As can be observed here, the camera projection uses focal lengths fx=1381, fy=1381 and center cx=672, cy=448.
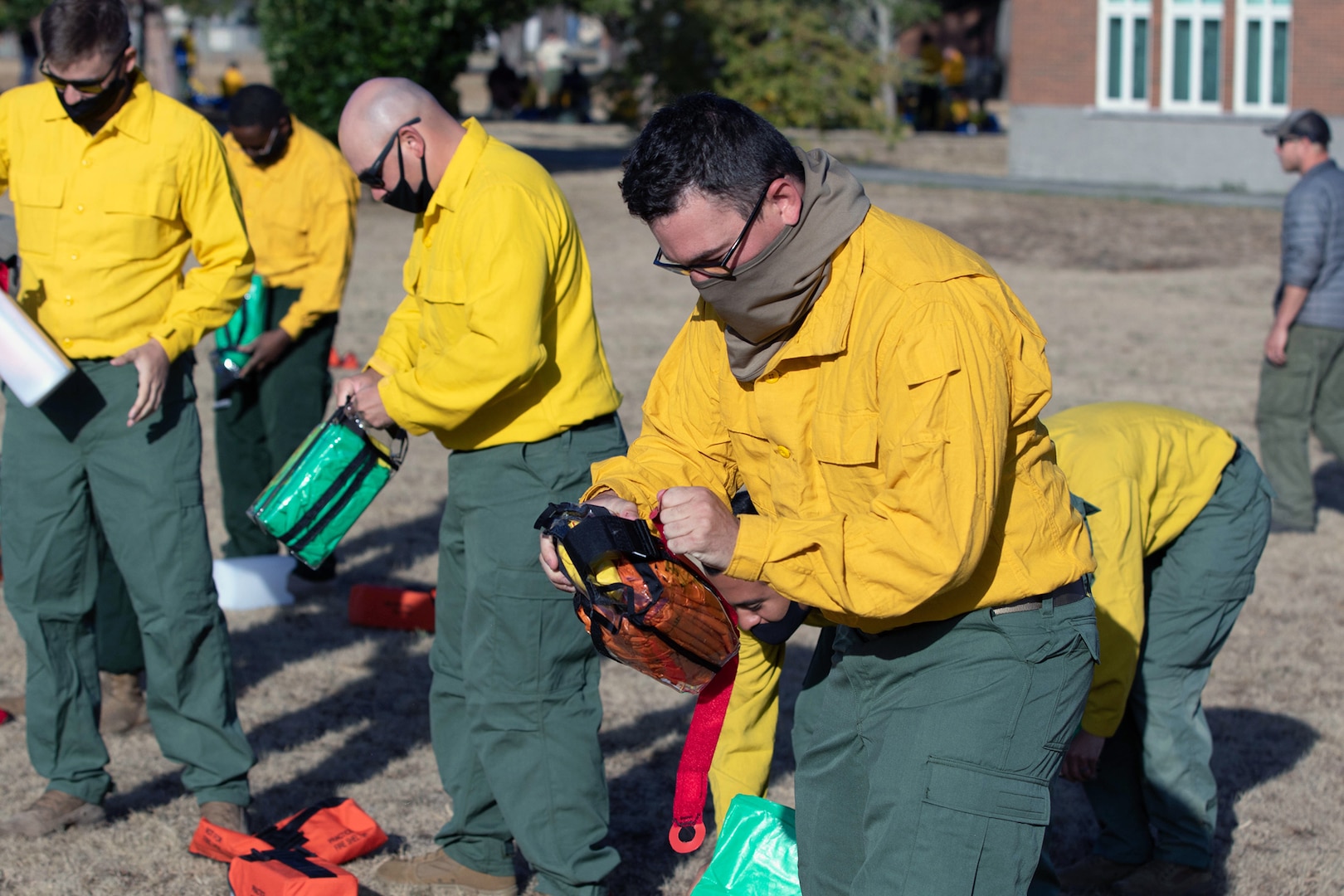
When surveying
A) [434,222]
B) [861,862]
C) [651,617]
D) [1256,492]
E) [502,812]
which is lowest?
[502,812]

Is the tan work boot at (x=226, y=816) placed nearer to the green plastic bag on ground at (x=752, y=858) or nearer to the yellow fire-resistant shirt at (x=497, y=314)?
the yellow fire-resistant shirt at (x=497, y=314)

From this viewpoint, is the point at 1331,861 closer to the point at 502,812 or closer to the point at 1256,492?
the point at 1256,492

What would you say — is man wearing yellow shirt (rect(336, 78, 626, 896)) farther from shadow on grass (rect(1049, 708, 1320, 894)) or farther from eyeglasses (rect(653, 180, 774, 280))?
shadow on grass (rect(1049, 708, 1320, 894))

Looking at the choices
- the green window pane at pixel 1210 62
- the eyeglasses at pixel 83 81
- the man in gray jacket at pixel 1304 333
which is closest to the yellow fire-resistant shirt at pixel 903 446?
the eyeglasses at pixel 83 81

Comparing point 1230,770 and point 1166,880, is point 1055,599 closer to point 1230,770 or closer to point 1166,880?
point 1166,880

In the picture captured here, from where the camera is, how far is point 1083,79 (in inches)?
Answer: 941

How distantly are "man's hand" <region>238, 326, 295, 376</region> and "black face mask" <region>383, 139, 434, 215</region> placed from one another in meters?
2.89

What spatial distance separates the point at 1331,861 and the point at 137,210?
13.0ft

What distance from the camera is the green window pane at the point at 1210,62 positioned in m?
23.0

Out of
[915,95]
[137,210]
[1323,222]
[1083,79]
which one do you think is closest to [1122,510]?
[137,210]

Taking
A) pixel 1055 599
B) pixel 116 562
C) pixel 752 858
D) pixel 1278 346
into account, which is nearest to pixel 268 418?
pixel 116 562

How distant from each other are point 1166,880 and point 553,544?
7.56 ft

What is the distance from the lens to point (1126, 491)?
3342 millimetres

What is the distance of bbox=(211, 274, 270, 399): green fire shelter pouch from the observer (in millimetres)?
6309
